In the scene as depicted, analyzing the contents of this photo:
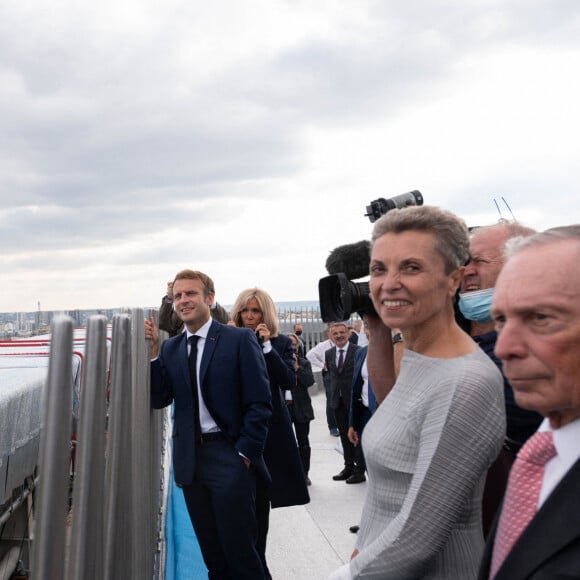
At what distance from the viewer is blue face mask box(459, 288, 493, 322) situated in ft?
7.64

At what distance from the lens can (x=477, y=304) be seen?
2.34 m

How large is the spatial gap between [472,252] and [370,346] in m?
0.51

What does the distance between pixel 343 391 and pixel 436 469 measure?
233 inches

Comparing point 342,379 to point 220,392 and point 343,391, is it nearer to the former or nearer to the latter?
point 343,391

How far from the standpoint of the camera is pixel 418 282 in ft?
5.60

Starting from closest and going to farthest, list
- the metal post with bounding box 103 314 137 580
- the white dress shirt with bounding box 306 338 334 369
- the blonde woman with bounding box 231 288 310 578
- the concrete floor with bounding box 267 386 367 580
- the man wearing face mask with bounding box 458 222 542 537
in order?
the metal post with bounding box 103 314 137 580 → the man wearing face mask with bounding box 458 222 542 537 → the blonde woman with bounding box 231 288 310 578 → the concrete floor with bounding box 267 386 367 580 → the white dress shirt with bounding box 306 338 334 369

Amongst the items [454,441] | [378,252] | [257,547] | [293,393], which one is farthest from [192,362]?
[293,393]

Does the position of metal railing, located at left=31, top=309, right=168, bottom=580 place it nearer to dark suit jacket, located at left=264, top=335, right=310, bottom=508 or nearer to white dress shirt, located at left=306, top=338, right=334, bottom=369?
dark suit jacket, located at left=264, top=335, right=310, bottom=508

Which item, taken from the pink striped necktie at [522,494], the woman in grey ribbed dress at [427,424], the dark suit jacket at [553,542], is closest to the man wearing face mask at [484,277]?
the woman in grey ribbed dress at [427,424]

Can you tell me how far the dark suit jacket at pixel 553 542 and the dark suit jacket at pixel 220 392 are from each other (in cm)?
250

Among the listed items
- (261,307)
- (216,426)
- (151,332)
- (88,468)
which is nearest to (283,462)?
(216,426)

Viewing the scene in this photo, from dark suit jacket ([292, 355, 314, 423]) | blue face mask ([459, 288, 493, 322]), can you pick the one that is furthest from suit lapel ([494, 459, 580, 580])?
dark suit jacket ([292, 355, 314, 423])

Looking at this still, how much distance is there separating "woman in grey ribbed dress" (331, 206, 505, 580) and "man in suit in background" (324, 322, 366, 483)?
4976 mm

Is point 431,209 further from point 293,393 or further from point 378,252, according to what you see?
point 293,393
